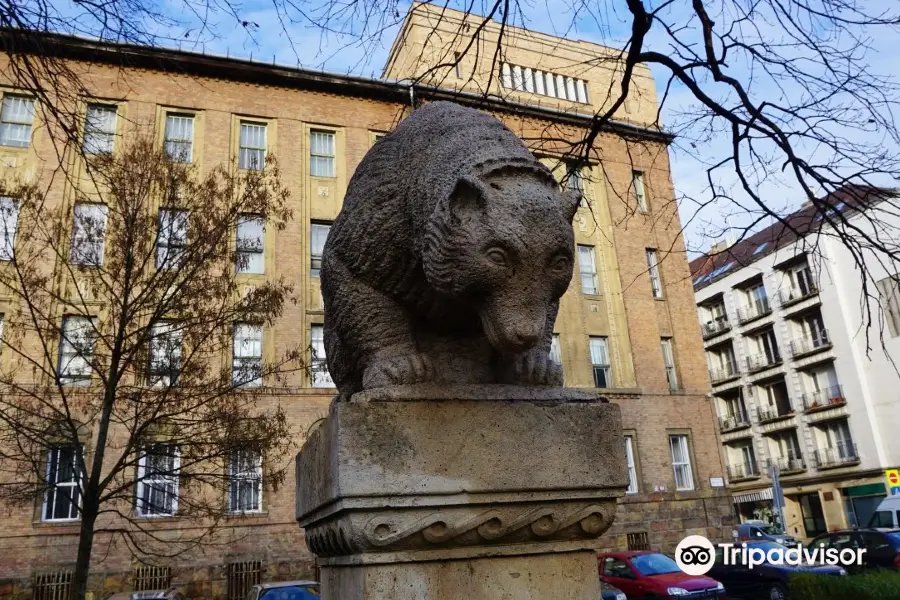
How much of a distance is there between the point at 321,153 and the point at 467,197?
20.5 meters

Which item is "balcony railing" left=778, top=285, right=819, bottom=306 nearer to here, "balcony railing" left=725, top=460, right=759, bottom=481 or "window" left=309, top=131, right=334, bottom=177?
"balcony railing" left=725, top=460, right=759, bottom=481

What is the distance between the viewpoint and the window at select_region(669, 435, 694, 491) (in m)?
23.6

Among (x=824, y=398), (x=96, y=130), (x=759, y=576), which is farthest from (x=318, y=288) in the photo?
(x=824, y=398)

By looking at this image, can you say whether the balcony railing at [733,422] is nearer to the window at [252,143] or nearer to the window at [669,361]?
the window at [669,361]

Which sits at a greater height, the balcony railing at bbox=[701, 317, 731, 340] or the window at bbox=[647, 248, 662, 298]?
the balcony railing at bbox=[701, 317, 731, 340]

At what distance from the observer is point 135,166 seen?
11219mm

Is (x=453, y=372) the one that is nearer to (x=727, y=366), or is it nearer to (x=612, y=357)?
(x=612, y=357)

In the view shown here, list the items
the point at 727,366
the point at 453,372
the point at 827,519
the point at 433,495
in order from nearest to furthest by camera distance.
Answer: the point at 433,495 → the point at 453,372 → the point at 827,519 → the point at 727,366

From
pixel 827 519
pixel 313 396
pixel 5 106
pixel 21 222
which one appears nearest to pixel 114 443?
pixel 313 396

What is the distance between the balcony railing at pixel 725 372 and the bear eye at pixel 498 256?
4601 cm

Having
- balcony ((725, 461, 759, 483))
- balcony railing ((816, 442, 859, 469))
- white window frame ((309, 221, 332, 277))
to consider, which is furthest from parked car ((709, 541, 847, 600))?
balcony ((725, 461, 759, 483))

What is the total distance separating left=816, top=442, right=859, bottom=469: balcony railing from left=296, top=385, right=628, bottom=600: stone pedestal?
3866 cm

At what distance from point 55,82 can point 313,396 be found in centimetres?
1566

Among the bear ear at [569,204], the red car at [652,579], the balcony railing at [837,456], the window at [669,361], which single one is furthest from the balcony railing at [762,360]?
the bear ear at [569,204]
